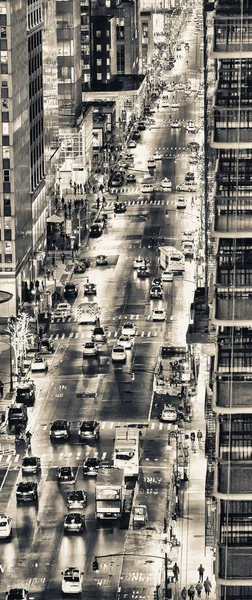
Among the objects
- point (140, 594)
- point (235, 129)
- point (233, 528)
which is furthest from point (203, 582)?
point (235, 129)

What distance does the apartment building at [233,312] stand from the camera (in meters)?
145

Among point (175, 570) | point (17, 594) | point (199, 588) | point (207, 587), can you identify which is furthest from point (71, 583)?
point (207, 587)

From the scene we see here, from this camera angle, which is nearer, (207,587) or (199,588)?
(207,587)

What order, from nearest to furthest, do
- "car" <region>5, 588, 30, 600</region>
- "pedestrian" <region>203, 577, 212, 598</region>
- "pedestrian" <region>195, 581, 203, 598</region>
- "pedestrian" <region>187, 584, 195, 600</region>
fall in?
"pedestrian" <region>187, 584, 195, 600</region>
"car" <region>5, 588, 30, 600</region>
"pedestrian" <region>203, 577, 212, 598</region>
"pedestrian" <region>195, 581, 203, 598</region>

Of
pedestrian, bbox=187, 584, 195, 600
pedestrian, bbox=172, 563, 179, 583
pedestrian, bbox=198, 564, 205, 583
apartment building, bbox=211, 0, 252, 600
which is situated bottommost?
pedestrian, bbox=172, 563, 179, 583

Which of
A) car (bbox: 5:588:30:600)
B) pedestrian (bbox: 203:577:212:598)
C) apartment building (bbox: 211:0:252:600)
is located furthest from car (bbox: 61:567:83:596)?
apartment building (bbox: 211:0:252:600)

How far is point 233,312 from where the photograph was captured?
14712cm

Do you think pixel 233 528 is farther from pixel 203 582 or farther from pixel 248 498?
pixel 203 582

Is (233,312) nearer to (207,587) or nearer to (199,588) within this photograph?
(207,587)

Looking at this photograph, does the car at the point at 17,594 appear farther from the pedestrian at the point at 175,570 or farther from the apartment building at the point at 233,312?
the apartment building at the point at 233,312

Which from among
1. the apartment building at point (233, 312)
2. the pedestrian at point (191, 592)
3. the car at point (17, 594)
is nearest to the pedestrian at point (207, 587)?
the pedestrian at point (191, 592)

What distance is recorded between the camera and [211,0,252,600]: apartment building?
145250 mm

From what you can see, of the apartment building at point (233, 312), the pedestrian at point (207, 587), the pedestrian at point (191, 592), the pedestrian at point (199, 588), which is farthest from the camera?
the pedestrian at point (199, 588)

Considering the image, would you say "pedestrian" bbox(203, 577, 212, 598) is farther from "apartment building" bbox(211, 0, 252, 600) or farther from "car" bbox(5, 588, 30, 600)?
"apartment building" bbox(211, 0, 252, 600)
